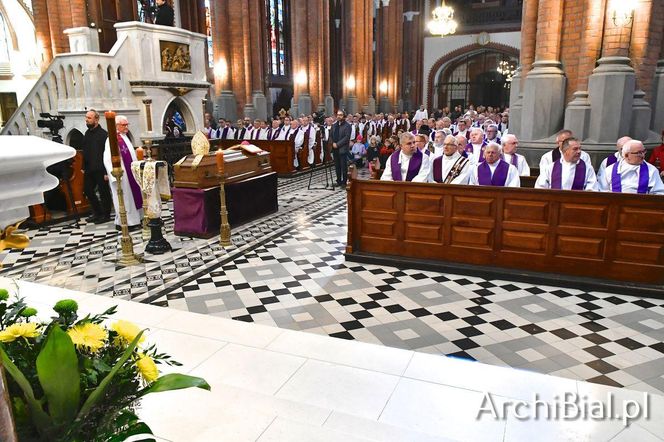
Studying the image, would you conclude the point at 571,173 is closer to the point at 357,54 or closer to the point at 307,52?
the point at 307,52

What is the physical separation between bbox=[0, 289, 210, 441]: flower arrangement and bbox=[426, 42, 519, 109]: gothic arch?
103ft

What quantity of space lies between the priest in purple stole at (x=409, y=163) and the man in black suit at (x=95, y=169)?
16.2 ft

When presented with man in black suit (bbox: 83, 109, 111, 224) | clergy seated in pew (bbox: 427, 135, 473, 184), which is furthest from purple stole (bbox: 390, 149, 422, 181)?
man in black suit (bbox: 83, 109, 111, 224)

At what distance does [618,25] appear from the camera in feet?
24.4

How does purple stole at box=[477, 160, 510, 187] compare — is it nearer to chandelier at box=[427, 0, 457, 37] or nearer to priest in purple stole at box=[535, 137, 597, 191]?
priest in purple stole at box=[535, 137, 597, 191]

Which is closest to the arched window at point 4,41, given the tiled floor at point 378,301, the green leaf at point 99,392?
the tiled floor at point 378,301

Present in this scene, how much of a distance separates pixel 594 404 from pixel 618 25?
21.9ft

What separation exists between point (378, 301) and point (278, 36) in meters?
24.5

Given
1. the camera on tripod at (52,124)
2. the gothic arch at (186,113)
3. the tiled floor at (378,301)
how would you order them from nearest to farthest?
1. the tiled floor at (378,301)
2. the camera on tripod at (52,124)
3. the gothic arch at (186,113)

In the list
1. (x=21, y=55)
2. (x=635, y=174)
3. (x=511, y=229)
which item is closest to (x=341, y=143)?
(x=511, y=229)

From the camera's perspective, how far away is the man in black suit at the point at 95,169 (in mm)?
8547

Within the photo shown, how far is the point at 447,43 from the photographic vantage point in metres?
30.7

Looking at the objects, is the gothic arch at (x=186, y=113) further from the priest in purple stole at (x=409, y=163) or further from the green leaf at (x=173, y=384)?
the green leaf at (x=173, y=384)

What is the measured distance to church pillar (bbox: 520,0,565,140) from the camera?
8.19 meters
